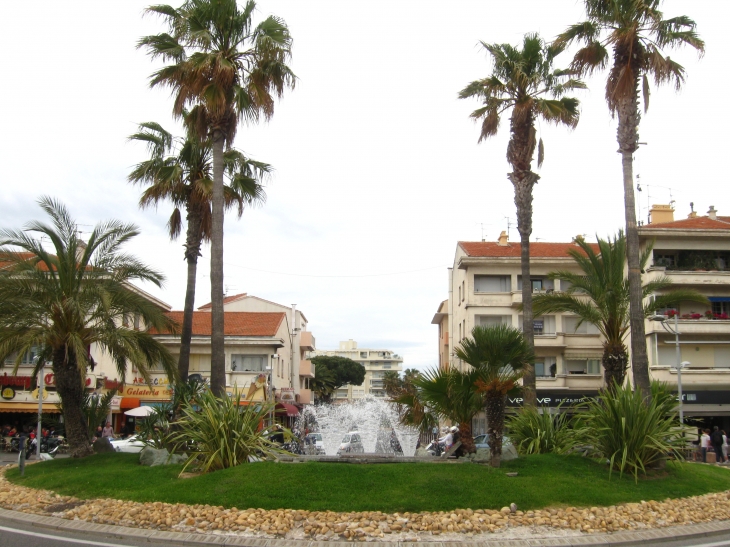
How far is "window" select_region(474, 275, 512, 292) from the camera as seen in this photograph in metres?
44.6

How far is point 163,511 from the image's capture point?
476 inches

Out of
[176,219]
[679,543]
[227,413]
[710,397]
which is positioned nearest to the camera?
[679,543]

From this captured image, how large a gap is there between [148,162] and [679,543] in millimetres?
17990

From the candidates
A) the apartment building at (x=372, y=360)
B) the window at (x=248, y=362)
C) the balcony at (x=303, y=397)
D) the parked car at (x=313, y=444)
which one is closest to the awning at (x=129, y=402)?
the window at (x=248, y=362)

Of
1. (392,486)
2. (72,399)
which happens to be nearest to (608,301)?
(392,486)

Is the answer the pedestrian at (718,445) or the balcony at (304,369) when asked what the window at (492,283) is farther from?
the balcony at (304,369)

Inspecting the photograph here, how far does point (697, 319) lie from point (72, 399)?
1284 inches

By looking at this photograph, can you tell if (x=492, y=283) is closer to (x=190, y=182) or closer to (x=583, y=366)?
(x=583, y=366)

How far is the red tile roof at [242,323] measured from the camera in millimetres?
45281

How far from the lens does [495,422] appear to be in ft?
46.4

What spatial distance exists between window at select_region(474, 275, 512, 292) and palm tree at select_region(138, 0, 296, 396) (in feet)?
89.5

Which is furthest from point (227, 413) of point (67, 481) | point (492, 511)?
point (492, 511)

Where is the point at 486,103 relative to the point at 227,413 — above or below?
above

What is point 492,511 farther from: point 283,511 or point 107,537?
point 107,537
